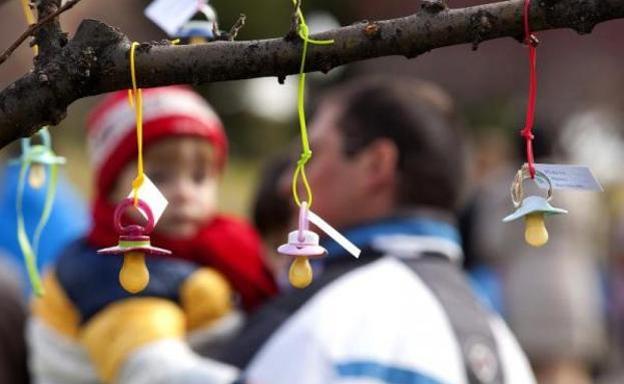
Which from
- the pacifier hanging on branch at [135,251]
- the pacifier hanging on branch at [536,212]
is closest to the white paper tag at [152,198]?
the pacifier hanging on branch at [135,251]

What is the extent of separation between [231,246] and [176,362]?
524 millimetres

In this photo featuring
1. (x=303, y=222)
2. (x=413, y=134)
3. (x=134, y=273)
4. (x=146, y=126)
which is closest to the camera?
(x=134, y=273)

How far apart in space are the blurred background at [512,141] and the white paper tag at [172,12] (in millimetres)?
237

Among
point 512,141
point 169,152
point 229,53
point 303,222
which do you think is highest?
point 512,141

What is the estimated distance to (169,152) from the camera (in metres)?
3.68

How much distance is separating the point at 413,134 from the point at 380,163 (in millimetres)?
111

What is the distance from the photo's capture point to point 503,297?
647 centimetres

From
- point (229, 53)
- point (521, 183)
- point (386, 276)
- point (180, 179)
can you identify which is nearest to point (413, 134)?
point (386, 276)

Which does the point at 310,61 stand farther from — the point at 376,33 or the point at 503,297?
the point at 503,297

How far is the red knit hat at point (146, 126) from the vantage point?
366cm

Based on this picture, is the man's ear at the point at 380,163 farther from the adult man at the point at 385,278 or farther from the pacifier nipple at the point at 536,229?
the pacifier nipple at the point at 536,229

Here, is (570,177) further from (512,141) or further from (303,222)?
(512,141)

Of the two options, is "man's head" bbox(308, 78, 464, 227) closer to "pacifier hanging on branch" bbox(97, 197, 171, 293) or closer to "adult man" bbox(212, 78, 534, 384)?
"adult man" bbox(212, 78, 534, 384)

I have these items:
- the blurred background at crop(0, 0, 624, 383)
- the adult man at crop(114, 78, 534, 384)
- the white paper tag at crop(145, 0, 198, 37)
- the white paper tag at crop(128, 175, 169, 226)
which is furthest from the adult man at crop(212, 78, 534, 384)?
the white paper tag at crop(128, 175, 169, 226)
